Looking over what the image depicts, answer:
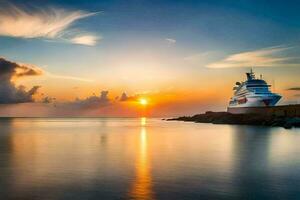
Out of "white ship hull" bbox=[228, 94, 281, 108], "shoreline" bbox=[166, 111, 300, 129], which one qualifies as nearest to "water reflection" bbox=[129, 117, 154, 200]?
"shoreline" bbox=[166, 111, 300, 129]

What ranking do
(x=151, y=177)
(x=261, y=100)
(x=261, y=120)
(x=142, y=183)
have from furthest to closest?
(x=261, y=100) → (x=261, y=120) → (x=151, y=177) → (x=142, y=183)

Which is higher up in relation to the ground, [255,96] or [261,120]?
[255,96]

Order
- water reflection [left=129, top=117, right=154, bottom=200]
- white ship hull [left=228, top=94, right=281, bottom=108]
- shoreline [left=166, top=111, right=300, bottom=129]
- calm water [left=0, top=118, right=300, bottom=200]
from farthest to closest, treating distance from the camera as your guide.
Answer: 1. white ship hull [left=228, top=94, right=281, bottom=108]
2. shoreline [left=166, top=111, right=300, bottom=129]
3. calm water [left=0, top=118, right=300, bottom=200]
4. water reflection [left=129, top=117, right=154, bottom=200]

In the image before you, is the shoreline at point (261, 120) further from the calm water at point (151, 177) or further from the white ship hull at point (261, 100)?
the calm water at point (151, 177)

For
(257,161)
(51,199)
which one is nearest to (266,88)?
(257,161)

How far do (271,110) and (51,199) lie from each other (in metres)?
87.1

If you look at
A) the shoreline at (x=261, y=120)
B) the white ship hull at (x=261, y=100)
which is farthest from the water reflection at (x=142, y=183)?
the white ship hull at (x=261, y=100)

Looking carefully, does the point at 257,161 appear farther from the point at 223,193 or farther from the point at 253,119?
the point at 253,119

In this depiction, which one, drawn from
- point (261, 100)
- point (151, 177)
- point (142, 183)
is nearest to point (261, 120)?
point (261, 100)

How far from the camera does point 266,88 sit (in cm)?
11638

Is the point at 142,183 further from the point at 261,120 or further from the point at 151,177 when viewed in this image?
the point at 261,120

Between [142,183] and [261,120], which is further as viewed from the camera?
[261,120]

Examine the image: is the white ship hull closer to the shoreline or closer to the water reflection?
the shoreline

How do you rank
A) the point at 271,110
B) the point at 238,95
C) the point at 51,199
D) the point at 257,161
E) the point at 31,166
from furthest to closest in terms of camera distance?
the point at 238,95 → the point at 271,110 → the point at 257,161 → the point at 31,166 → the point at 51,199
